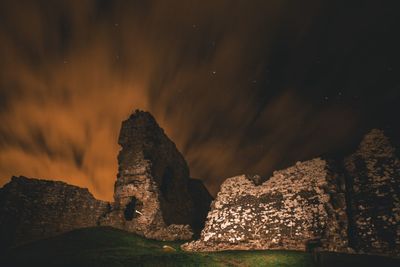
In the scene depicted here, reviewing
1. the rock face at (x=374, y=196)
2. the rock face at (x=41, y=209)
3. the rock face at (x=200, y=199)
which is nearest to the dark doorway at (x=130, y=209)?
the rock face at (x=41, y=209)

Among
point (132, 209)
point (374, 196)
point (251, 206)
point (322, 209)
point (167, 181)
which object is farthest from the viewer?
point (167, 181)

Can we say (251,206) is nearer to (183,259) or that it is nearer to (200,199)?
(183,259)

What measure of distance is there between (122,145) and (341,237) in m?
21.2

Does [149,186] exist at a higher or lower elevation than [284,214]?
higher

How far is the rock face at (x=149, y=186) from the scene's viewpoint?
933 inches

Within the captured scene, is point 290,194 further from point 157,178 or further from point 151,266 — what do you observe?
point 157,178

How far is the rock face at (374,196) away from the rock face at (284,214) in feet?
2.18

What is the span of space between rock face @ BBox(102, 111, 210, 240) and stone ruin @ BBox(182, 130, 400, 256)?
22.7ft

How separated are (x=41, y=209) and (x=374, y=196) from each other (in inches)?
907

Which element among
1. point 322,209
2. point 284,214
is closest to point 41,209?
point 284,214

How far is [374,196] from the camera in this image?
14.2 metres

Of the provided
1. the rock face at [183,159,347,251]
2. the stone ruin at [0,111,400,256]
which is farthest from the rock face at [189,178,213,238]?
the rock face at [183,159,347,251]

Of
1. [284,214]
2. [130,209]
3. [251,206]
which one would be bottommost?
[284,214]

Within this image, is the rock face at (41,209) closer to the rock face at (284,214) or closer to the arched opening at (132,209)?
the arched opening at (132,209)
